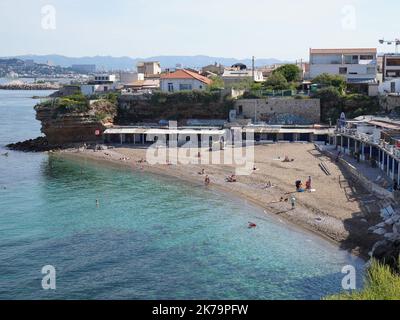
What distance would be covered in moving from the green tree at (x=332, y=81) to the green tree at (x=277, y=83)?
349 centimetres

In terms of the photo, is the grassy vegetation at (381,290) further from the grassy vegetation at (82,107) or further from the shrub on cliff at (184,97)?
the shrub on cliff at (184,97)

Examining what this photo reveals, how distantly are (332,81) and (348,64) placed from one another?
21.8 ft

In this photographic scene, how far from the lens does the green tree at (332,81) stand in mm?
60625

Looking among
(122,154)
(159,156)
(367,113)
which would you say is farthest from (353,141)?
(122,154)

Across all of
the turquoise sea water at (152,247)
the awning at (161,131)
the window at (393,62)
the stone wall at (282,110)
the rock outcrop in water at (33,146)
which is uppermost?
the window at (393,62)

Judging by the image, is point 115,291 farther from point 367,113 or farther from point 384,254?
point 367,113

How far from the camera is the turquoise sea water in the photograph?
71.4 ft

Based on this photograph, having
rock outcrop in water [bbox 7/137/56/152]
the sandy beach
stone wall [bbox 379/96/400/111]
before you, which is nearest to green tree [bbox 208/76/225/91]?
the sandy beach

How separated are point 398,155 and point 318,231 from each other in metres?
7.59

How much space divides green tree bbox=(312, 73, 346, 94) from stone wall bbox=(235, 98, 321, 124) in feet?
12.3

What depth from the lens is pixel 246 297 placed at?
21.0 m

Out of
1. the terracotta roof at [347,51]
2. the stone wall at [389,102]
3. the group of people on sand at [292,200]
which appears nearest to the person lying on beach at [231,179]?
the group of people on sand at [292,200]

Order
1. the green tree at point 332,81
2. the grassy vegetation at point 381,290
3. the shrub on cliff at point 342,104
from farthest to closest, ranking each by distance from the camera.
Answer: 1. the green tree at point 332,81
2. the shrub on cliff at point 342,104
3. the grassy vegetation at point 381,290

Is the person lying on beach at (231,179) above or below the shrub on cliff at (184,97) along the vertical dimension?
below
